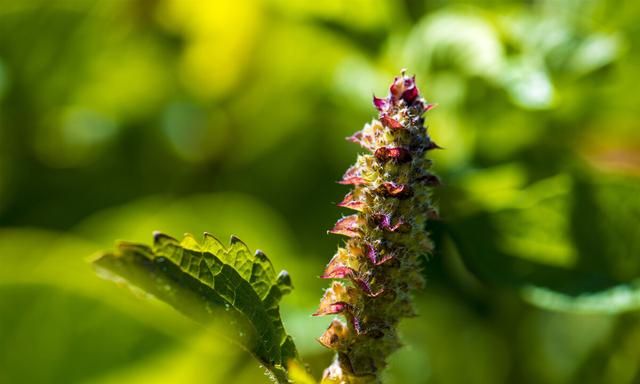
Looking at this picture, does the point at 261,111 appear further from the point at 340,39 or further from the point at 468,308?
the point at 468,308

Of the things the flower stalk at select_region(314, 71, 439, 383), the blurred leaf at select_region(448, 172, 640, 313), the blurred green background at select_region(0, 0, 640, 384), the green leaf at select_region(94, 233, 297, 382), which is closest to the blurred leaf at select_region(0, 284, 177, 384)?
the blurred green background at select_region(0, 0, 640, 384)

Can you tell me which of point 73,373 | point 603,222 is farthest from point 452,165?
point 73,373

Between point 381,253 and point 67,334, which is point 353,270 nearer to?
point 381,253

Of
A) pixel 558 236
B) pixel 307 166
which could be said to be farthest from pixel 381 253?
pixel 307 166

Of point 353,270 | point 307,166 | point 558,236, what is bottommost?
point 353,270

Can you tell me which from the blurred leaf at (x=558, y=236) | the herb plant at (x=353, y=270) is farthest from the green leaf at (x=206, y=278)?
the blurred leaf at (x=558, y=236)

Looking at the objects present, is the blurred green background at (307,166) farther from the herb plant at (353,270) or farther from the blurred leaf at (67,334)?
the herb plant at (353,270)

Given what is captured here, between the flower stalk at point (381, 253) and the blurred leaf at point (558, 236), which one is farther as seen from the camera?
the blurred leaf at point (558, 236)

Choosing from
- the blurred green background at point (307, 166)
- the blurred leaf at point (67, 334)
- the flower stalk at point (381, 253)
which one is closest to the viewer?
the flower stalk at point (381, 253)
